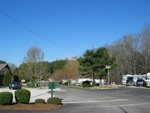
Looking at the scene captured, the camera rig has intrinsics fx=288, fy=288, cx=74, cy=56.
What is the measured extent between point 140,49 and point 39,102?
71332mm

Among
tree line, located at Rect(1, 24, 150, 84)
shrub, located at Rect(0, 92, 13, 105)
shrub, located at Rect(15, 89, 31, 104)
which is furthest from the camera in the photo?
tree line, located at Rect(1, 24, 150, 84)

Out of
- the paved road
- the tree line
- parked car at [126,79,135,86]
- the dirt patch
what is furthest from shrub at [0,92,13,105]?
parked car at [126,79,135,86]

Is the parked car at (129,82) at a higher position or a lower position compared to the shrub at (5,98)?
higher

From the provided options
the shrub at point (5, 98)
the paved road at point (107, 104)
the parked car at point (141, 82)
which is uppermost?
the parked car at point (141, 82)

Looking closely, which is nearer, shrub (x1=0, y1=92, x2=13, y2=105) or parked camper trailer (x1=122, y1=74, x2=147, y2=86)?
shrub (x1=0, y1=92, x2=13, y2=105)

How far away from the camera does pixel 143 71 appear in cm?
9031

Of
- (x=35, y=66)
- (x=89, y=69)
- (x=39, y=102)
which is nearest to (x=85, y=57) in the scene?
(x=89, y=69)

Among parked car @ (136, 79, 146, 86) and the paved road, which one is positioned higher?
parked car @ (136, 79, 146, 86)

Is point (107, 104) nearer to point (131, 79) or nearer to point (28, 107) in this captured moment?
point (28, 107)

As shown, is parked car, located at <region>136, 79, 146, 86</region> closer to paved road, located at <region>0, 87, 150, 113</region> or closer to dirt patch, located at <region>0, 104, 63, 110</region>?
paved road, located at <region>0, 87, 150, 113</region>

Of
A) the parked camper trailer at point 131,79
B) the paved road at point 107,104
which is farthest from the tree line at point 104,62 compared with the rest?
the paved road at point 107,104

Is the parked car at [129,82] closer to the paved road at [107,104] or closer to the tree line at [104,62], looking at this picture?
the tree line at [104,62]

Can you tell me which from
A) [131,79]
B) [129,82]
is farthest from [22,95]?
[129,82]

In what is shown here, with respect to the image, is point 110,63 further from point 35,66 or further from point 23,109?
point 23,109
